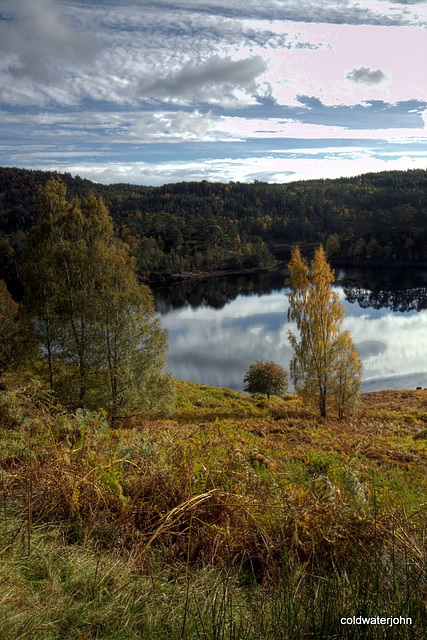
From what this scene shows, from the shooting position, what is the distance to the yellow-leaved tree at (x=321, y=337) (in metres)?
18.2

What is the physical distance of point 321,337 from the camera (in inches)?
724

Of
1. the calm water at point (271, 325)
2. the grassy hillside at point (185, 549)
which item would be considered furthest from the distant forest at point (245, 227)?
the grassy hillside at point (185, 549)

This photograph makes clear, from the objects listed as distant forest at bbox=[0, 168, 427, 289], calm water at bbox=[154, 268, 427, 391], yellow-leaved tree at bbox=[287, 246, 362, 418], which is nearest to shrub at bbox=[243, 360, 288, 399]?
calm water at bbox=[154, 268, 427, 391]

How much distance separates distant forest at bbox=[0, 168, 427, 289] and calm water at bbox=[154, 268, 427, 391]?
A: 14.7 meters

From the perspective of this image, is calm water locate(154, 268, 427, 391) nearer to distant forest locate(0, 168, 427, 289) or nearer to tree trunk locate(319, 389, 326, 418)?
tree trunk locate(319, 389, 326, 418)

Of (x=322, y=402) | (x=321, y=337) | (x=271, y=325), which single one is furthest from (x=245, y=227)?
(x=321, y=337)

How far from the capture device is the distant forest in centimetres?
10006

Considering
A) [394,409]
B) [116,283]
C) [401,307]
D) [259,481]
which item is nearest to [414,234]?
[401,307]

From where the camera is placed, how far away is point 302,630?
1782mm

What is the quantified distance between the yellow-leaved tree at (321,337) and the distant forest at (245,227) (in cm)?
4996

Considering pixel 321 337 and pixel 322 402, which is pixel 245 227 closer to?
pixel 322 402

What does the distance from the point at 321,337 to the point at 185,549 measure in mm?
16445

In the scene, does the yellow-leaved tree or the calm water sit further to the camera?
the calm water

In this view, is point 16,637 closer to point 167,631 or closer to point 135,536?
point 167,631
